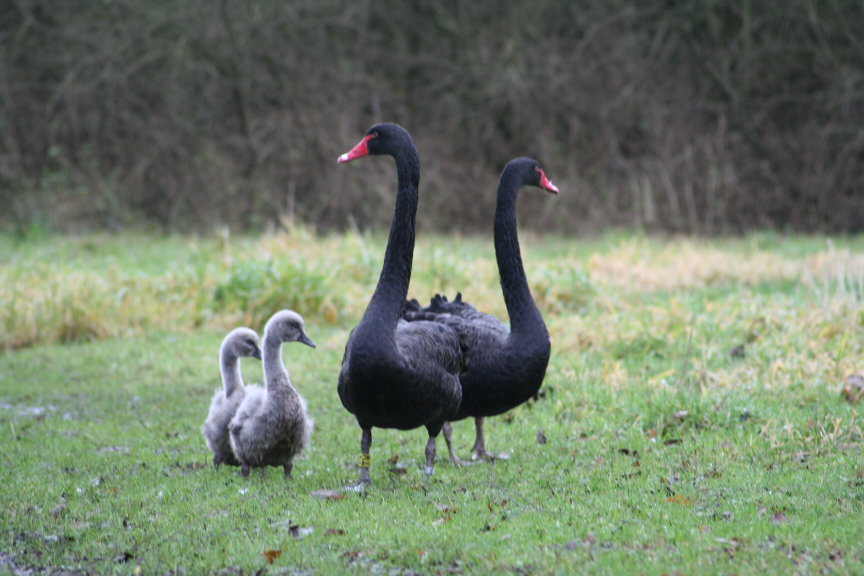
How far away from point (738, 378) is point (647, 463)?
7.04 ft

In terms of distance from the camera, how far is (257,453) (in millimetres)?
5629

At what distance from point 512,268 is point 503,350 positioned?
2.20 ft

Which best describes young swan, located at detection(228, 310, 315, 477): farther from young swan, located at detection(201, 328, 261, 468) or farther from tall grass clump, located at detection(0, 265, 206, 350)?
tall grass clump, located at detection(0, 265, 206, 350)

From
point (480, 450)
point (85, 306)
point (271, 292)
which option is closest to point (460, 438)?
point (480, 450)

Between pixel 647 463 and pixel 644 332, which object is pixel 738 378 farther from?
pixel 647 463

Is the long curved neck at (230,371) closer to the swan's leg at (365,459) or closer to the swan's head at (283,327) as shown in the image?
the swan's head at (283,327)

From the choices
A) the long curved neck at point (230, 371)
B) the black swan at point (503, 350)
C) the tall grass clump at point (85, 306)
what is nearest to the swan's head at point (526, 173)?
the black swan at point (503, 350)

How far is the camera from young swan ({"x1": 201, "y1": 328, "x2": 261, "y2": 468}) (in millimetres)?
6059

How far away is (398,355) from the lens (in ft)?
16.4

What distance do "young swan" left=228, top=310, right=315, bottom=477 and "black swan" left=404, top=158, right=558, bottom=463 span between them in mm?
923

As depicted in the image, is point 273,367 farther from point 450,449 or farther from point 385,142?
point 385,142

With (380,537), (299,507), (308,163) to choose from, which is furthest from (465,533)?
(308,163)

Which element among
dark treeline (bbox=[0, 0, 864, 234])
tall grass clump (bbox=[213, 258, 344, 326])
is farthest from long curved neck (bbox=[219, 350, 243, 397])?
dark treeline (bbox=[0, 0, 864, 234])

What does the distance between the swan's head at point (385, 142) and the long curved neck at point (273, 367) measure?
4.35ft
